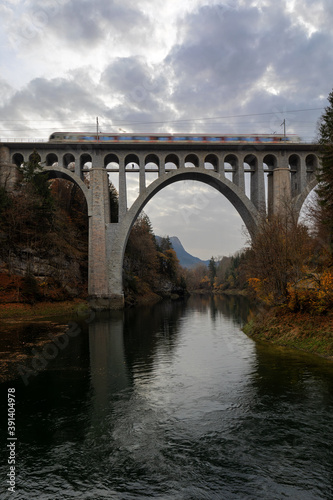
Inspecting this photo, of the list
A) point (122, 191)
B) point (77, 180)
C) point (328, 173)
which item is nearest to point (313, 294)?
point (328, 173)

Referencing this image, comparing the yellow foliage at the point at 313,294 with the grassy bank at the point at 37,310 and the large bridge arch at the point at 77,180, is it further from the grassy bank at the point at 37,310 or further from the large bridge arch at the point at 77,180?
the large bridge arch at the point at 77,180

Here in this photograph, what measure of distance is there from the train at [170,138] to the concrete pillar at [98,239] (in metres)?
3.82

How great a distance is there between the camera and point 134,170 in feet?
137

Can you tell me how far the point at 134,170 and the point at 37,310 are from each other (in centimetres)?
2029

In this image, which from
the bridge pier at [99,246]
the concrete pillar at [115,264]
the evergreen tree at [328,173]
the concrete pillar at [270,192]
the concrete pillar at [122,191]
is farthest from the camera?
the concrete pillar at [270,192]

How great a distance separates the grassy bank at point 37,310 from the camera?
29214mm

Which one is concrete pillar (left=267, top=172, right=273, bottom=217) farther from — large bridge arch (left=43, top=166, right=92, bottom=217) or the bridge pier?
large bridge arch (left=43, top=166, right=92, bottom=217)

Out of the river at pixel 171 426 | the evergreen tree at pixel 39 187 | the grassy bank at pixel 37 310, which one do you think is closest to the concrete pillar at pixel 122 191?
the evergreen tree at pixel 39 187

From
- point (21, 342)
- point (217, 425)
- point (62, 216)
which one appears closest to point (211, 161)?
point (62, 216)

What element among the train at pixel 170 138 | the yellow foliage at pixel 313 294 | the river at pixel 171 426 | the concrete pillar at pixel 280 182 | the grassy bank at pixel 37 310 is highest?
the train at pixel 170 138

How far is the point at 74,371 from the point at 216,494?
9350mm

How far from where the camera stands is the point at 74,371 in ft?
45.7

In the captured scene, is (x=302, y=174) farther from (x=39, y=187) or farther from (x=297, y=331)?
(x=39, y=187)

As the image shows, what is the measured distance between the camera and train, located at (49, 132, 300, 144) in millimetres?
39688
